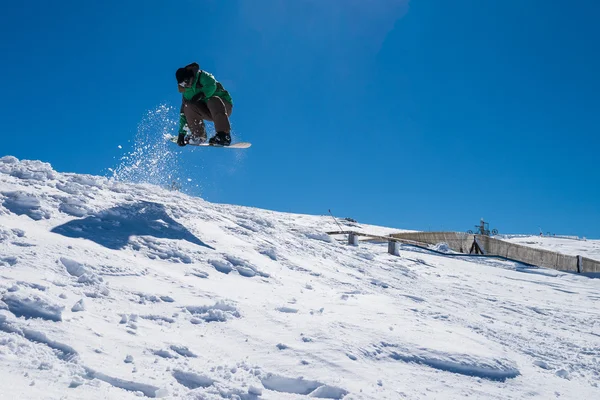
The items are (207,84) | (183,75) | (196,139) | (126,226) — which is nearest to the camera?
(126,226)

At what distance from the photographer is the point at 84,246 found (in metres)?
4.36

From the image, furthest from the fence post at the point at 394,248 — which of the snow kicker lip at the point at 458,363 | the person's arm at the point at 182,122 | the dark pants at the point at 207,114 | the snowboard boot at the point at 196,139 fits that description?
the snow kicker lip at the point at 458,363

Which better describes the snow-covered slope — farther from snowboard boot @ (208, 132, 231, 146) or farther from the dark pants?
the dark pants

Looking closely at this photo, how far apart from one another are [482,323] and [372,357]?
2687mm

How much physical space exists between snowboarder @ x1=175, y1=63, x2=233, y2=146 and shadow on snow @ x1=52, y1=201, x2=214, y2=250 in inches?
89.7

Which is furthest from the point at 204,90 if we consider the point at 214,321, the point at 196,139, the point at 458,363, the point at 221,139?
the point at 458,363

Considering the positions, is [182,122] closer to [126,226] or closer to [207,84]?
[207,84]

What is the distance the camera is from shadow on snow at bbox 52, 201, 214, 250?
15.7 feet

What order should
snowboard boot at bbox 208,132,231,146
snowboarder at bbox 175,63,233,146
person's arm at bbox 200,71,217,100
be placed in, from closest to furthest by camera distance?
snowboarder at bbox 175,63,233,146 < person's arm at bbox 200,71,217,100 < snowboard boot at bbox 208,132,231,146

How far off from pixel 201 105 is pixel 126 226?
12.6 ft

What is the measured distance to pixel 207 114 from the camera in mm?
8938

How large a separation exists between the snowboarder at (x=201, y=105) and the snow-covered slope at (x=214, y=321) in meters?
1.99

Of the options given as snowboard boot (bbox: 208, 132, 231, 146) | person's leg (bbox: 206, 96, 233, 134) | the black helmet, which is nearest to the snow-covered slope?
snowboard boot (bbox: 208, 132, 231, 146)

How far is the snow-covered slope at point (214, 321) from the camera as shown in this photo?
106 inches
